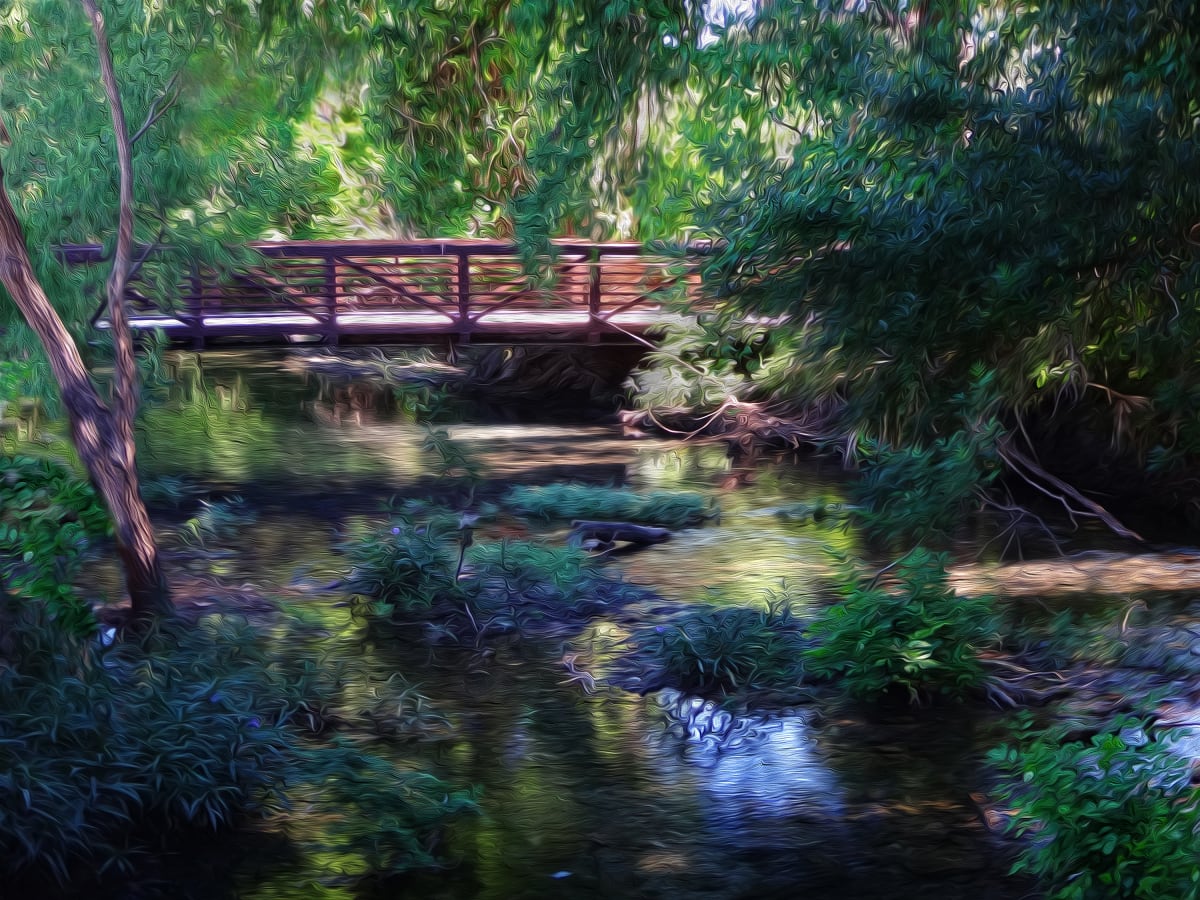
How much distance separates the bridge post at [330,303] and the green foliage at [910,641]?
8470mm

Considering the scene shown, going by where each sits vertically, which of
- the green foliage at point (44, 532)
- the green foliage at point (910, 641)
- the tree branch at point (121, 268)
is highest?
the tree branch at point (121, 268)

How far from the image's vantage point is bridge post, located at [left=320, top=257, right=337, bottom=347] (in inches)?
560

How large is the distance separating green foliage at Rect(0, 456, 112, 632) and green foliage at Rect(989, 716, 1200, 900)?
400 cm

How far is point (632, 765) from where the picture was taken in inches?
247

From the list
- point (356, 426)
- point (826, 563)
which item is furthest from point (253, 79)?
point (356, 426)

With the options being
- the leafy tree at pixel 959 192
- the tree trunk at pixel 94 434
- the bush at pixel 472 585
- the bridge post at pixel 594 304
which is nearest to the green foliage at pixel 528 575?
the bush at pixel 472 585

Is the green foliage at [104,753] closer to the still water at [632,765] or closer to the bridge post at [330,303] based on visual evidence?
the still water at [632,765]

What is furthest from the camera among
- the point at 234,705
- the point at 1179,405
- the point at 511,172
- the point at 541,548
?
the point at 511,172

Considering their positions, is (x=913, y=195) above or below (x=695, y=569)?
above

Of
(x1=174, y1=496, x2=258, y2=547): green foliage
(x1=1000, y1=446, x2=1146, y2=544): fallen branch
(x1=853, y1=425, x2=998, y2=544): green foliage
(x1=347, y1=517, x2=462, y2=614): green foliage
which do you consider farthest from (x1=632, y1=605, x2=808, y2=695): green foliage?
(x1=174, y1=496, x2=258, y2=547): green foliage

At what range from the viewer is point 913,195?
20.0ft

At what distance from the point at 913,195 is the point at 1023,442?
5.43m

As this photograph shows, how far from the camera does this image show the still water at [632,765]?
17.2 ft

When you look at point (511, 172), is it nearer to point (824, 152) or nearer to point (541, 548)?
point (541, 548)
